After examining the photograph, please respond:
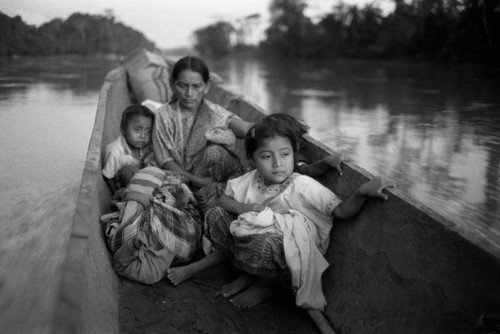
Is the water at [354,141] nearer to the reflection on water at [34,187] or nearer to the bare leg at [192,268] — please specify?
the reflection on water at [34,187]

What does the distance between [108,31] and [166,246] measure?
727cm

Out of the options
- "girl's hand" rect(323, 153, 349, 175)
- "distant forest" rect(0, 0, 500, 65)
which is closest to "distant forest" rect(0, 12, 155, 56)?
"distant forest" rect(0, 0, 500, 65)

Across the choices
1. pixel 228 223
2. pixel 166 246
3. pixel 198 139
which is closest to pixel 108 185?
pixel 198 139

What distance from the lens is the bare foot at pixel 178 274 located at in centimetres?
186

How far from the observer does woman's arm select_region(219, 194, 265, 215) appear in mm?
1842

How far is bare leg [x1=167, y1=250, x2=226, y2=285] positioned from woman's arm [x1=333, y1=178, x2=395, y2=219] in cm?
58

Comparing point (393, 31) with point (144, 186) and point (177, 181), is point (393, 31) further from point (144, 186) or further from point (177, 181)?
point (144, 186)

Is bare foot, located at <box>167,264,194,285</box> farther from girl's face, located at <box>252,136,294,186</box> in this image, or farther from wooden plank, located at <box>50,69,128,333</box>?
girl's face, located at <box>252,136,294,186</box>

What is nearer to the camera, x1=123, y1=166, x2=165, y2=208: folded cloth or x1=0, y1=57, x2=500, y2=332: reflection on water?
x1=123, y1=166, x2=165, y2=208: folded cloth

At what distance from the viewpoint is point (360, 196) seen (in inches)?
63.8

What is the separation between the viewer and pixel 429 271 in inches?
51.7

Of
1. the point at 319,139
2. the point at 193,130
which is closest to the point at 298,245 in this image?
the point at 193,130

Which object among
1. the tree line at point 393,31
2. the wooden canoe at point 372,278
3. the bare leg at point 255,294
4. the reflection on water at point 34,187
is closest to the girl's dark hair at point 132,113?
the wooden canoe at point 372,278

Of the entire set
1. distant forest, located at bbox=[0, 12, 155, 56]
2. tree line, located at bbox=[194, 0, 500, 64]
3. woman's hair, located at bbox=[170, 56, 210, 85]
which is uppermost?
tree line, located at bbox=[194, 0, 500, 64]
